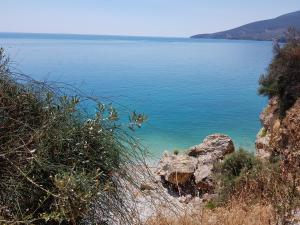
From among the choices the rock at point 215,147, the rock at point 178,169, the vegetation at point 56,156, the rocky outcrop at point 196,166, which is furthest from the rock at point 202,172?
the vegetation at point 56,156

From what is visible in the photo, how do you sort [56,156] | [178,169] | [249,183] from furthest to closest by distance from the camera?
[178,169] → [249,183] → [56,156]

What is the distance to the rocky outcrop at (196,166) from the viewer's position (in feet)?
48.6

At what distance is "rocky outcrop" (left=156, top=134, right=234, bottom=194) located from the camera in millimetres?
14827

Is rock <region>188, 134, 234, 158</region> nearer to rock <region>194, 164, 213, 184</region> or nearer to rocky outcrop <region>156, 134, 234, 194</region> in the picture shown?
rocky outcrop <region>156, 134, 234, 194</region>

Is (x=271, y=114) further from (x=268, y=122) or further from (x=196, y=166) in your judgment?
(x=196, y=166)

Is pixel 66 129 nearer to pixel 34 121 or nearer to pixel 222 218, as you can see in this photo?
pixel 34 121

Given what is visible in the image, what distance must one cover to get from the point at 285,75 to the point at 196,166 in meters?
5.51

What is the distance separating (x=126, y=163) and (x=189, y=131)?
1031 inches

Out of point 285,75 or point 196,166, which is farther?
point 285,75

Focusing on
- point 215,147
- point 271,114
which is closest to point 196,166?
point 215,147

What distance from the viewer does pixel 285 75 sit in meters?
18.1

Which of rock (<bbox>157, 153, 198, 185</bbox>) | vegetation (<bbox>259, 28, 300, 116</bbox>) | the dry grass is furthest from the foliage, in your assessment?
vegetation (<bbox>259, 28, 300, 116</bbox>)

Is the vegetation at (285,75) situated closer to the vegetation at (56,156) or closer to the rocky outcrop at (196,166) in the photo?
the rocky outcrop at (196,166)

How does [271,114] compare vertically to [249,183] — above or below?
below
